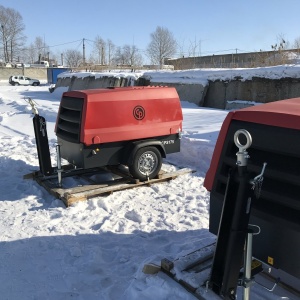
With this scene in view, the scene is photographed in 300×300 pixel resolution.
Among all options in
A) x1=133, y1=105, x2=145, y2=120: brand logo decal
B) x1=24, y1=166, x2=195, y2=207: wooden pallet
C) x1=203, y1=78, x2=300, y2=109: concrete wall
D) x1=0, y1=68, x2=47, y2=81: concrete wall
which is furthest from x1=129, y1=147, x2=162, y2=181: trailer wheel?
x1=0, y1=68, x2=47, y2=81: concrete wall

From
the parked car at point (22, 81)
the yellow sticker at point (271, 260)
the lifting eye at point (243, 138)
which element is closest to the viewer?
the lifting eye at point (243, 138)

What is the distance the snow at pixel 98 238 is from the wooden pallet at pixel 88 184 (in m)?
0.10

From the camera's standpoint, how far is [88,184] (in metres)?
5.93

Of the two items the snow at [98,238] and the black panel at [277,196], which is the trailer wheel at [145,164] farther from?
the black panel at [277,196]

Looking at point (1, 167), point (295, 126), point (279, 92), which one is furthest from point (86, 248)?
point (279, 92)

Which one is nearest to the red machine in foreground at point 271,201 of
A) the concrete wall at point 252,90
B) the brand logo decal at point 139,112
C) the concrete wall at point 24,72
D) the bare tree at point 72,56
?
the brand logo decal at point 139,112

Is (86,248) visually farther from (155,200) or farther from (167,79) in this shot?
(167,79)

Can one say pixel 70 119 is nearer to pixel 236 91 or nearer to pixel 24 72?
pixel 236 91

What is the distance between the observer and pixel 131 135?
17.9 ft

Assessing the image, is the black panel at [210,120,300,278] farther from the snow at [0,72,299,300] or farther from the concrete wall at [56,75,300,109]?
the concrete wall at [56,75,300,109]

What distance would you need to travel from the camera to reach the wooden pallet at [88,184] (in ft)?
17.0

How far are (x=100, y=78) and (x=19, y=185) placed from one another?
573 inches

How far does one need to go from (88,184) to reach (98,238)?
6.32 ft

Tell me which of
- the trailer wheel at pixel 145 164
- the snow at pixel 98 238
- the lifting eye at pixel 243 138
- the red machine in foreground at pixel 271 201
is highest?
the lifting eye at pixel 243 138
